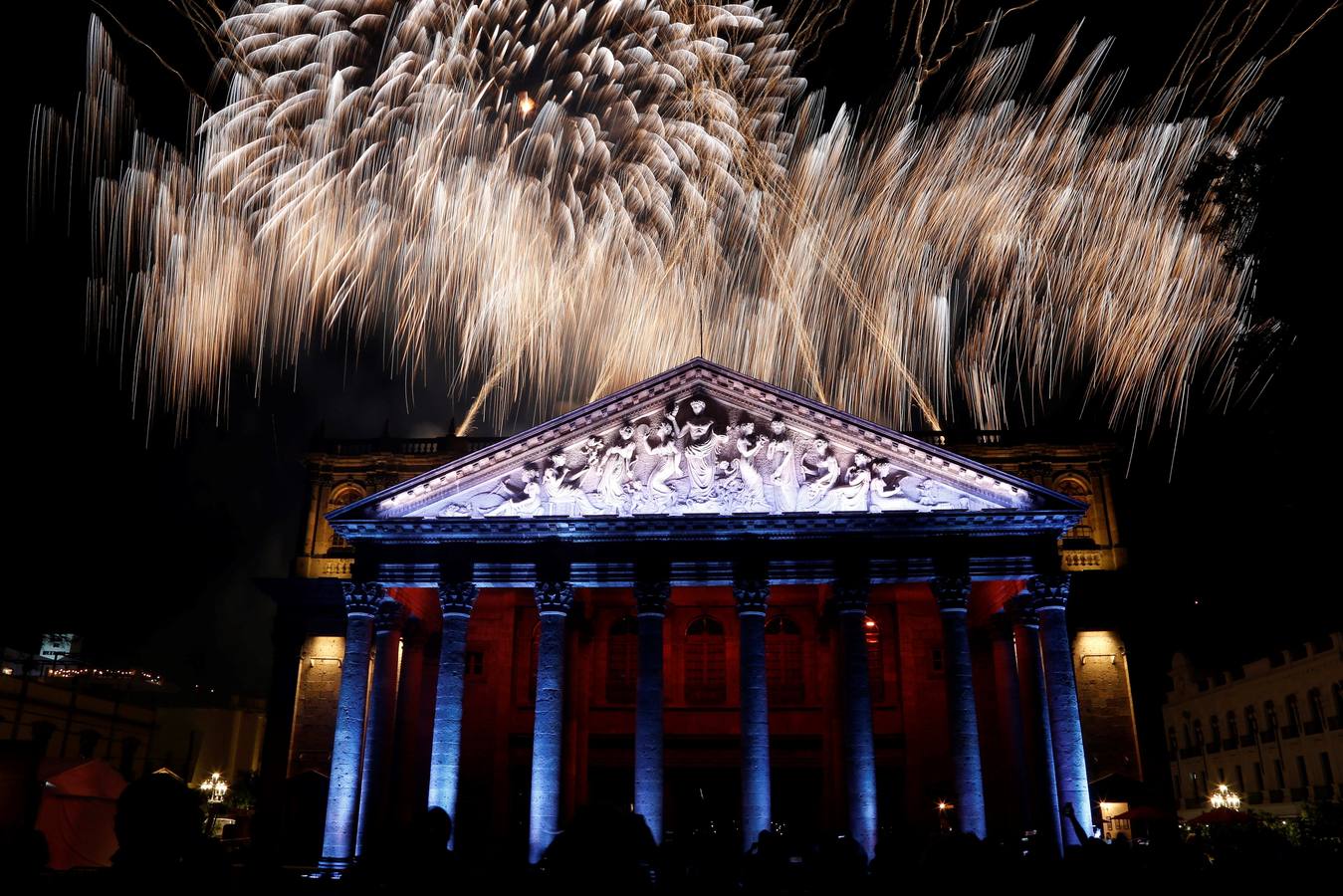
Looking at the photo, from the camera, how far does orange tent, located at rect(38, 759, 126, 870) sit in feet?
66.1

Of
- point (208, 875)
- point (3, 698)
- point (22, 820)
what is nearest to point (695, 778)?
point (22, 820)

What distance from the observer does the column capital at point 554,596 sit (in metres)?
27.4

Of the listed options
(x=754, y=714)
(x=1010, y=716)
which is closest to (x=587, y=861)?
(x=754, y=714)

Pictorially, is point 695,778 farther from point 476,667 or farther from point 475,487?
point 475,487

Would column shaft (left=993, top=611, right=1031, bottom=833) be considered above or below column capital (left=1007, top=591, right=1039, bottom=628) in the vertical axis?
below

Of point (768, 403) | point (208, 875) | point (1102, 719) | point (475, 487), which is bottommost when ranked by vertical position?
point (208, 875)

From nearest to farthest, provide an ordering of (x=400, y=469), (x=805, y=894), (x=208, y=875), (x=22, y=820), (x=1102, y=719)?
(x=208, y=875)
(x=805, y=894)
(x=22, y=820)
(x=1102, y=719)
(x=400, y=469)

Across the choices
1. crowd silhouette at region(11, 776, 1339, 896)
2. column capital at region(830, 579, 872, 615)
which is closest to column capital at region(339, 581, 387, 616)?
column capital at region(830, 579, 872, 615)

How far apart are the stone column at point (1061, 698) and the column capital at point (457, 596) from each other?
→ 15.6m

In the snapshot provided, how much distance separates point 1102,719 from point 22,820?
98.2 feet

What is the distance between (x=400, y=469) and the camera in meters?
36.6

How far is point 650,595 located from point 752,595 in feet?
9.17

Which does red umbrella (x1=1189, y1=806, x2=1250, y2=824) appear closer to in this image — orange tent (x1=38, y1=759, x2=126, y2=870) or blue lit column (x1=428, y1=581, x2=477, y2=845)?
blue lit column (x1=428, y1=581, x2=477, y2=845)

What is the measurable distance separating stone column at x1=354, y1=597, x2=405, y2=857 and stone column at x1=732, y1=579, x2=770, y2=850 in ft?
32.6
